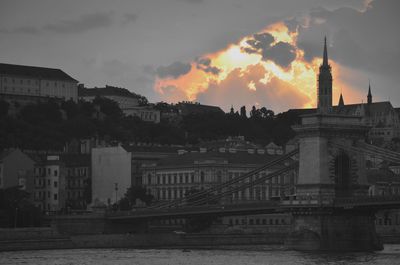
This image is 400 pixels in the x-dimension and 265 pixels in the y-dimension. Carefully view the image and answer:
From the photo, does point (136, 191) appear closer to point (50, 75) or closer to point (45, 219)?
point (45, 219)

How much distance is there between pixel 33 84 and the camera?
193875 mm

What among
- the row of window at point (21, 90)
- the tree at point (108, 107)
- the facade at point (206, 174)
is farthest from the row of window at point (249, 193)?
the row of window at point (21, 90)

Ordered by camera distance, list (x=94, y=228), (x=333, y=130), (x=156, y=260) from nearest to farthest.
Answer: (x=156, y=260)
(x=333, y=130)
(x=94, y=228)

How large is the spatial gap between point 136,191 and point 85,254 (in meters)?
43.4

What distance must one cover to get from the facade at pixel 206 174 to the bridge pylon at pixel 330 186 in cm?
3795

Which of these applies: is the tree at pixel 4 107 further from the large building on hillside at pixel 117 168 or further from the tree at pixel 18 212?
the tree at pixel 18 212

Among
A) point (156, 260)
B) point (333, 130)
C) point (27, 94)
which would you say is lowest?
point (156, 260)

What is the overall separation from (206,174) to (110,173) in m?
14.7

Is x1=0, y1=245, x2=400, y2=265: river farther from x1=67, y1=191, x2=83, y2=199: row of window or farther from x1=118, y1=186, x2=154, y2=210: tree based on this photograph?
x1=67, y1=191, x2=83, y2=199: row of window

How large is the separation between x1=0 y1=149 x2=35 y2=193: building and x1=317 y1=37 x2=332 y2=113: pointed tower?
1902 inches

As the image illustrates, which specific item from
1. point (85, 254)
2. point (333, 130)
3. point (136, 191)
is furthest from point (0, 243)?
point (136, 191)

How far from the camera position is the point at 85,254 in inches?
3617

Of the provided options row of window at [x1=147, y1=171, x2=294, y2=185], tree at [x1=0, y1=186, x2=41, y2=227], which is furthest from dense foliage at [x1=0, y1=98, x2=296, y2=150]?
tree at [x1=0, y1=186, x2=41, y2=227]

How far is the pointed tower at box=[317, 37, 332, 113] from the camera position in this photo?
94.9 m
